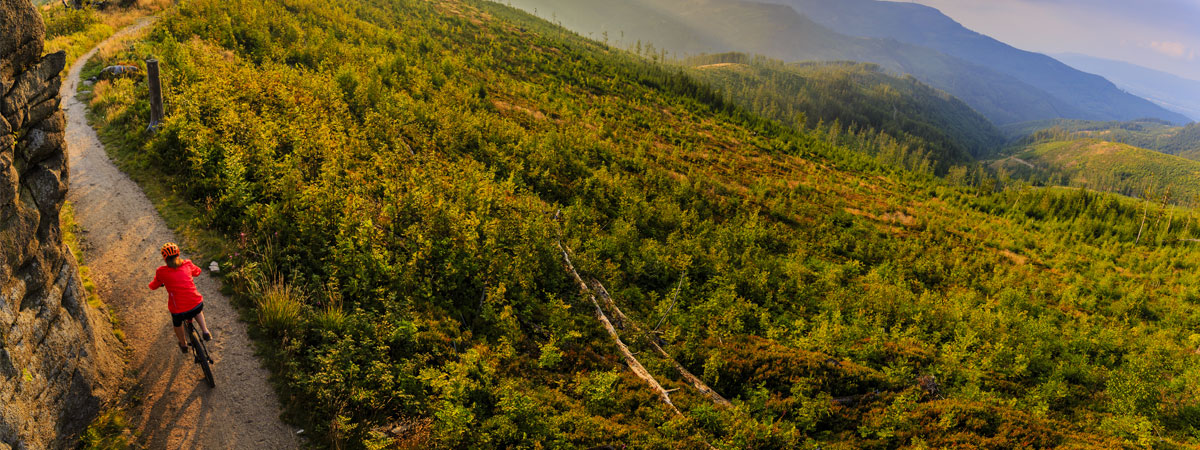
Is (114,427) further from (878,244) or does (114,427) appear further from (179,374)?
(878,244)

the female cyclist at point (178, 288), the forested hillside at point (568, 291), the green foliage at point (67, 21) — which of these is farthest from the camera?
the green foliage at point (67, 21)

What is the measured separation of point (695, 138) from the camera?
52.3 meters

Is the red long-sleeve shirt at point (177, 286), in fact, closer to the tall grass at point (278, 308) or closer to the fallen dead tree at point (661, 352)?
the tall grass at point (278, 308)

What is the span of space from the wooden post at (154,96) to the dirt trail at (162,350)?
120 inches

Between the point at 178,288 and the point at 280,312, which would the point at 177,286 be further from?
the point at 280,312

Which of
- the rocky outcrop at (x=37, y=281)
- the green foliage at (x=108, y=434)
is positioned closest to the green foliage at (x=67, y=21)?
the rocky outcrop at (x=37, y=281)

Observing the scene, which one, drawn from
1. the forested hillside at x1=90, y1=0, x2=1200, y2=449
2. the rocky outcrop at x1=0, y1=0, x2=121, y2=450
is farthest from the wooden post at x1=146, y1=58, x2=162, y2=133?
the rocky outcrop at x1=0, y1=0, x2=121, y2=450

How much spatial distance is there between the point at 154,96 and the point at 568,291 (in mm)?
14098

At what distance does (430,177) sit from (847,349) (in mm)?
14673

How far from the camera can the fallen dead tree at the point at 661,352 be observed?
447 inches

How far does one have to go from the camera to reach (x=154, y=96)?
47.2ft

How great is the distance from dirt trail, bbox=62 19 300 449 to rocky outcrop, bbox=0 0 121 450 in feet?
2.12

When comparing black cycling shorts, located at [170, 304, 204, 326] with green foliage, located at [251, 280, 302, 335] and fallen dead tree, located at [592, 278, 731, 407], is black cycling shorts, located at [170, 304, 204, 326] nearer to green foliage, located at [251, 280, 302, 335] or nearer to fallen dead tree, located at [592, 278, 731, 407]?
green foliage, located at [251, 280, 302, 335]

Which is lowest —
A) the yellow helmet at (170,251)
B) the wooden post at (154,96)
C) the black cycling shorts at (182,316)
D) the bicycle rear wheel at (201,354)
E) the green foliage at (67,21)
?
the bicycle rear wheel at (201,354)
